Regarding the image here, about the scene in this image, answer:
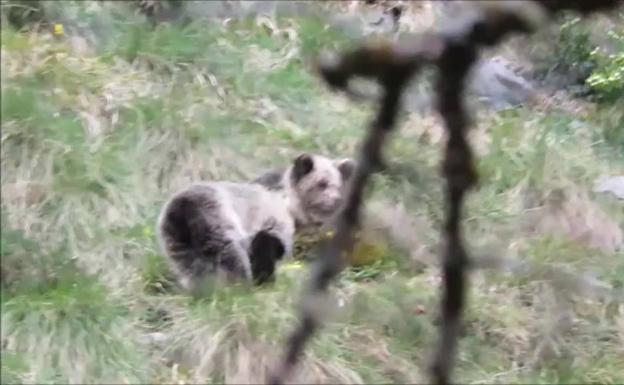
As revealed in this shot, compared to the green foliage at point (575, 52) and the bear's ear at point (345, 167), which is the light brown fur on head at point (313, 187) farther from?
the green foliage at point (575, 52)

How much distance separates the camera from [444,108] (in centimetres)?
60

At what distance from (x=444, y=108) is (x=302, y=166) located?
14.8 feet

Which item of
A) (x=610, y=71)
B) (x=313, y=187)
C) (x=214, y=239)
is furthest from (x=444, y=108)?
(x=610, y=71)

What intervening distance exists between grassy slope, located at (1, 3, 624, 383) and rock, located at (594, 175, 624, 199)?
0.09m

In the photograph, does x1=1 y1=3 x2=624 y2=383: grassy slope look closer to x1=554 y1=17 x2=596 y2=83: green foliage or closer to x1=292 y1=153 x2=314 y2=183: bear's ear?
x1=292 y1=153 x2=314 y2=183: bear's ear

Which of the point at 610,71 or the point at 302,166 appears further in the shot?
the point at 610,71

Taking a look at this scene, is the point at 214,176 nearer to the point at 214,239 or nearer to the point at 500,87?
the point at 214,239

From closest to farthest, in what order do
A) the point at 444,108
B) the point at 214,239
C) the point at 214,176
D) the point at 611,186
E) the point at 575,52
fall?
the point at 444,108 < the point at 214,239 < the point at 214,176 < the point at 611,186 < the point at 575,52

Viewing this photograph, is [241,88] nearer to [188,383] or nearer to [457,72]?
[188,383]

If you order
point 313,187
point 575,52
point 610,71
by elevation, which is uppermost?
point 575,52

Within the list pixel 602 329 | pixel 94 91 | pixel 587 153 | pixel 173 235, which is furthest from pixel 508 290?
pixel 94 91

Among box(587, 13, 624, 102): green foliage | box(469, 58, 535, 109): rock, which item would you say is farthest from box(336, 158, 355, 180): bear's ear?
box(469, 58, 535, 109): rock

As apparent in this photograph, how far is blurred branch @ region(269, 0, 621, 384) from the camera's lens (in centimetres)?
59

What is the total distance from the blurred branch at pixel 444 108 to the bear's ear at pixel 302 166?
4.46 meters
